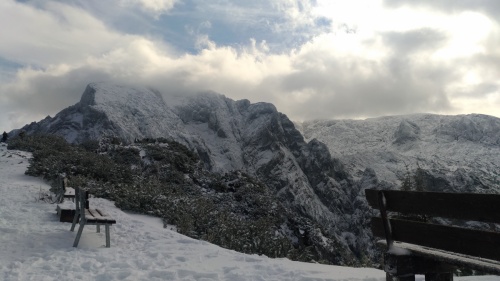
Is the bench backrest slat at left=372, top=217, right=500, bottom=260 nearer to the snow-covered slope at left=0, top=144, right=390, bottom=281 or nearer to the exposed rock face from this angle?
the snow-covered slope at left=0, top=144, right=390, bottom=281

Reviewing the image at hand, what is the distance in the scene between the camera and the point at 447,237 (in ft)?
15.2

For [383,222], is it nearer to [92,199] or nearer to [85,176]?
[92,199]

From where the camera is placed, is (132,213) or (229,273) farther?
(132,213)

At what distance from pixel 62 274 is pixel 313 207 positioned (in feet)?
278

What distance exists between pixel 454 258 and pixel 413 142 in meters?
168

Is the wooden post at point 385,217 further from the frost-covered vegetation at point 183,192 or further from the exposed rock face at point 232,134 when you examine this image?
the exposed rock face at point 232,134

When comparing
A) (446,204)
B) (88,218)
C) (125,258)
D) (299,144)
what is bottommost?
(125,258)

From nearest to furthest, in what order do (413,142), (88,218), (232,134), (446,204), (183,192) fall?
(446,204) < (88,218) < (183,192) < (232,134) < (413,142)

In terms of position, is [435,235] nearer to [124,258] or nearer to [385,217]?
[385,217]

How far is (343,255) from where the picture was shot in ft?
73.6

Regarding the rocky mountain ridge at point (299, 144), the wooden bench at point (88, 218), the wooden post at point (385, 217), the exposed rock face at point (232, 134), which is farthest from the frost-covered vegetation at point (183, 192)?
the exposed rock face at point (232, 134)

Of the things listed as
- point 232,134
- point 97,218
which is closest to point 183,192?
point 97,218

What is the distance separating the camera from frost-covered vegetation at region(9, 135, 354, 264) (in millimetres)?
14430

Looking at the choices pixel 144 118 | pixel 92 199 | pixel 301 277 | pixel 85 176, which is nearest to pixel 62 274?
pixel 301 277
